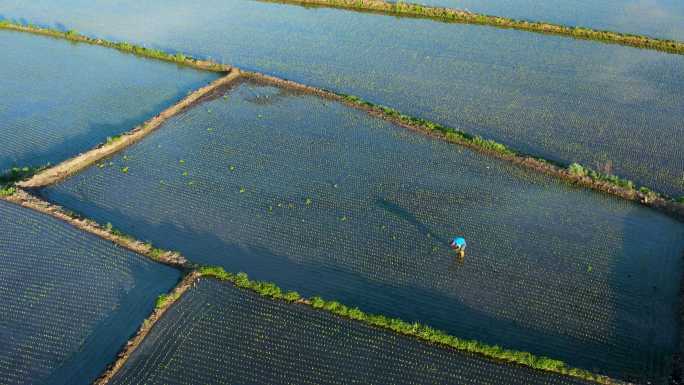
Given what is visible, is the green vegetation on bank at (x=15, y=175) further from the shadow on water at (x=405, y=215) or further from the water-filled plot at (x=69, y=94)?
the shadow on water at (x=405, y=215)

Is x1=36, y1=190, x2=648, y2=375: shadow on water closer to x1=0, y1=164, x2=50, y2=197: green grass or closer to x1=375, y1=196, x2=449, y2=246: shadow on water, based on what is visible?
x1=375, y1=196, x2=449, y2=246: shadow on water

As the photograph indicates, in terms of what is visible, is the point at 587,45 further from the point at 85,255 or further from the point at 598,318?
the point at 85,255

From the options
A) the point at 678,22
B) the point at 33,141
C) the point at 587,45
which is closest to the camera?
the point at 33,141

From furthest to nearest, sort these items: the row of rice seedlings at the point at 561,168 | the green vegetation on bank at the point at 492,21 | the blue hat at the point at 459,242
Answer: the green vegetation on bank at the point at 492,21 < the row of rice seedlings at the point at 561,168 < the blue hat at the point at 459,242

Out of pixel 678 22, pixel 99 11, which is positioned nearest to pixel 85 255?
pixel 99 11

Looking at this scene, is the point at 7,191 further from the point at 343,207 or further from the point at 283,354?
the point at 283,354

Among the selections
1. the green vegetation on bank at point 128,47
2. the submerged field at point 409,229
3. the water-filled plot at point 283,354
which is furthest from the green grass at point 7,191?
the green vegetation on bank at point 128,47

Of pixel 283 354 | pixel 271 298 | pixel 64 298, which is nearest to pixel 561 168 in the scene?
pixel 271 298
